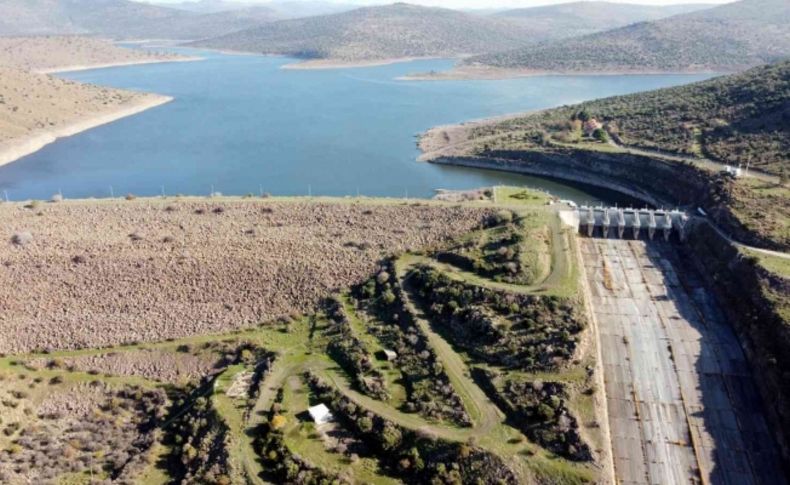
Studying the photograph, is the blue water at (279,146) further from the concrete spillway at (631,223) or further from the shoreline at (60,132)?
the concrete spillway at (631,223)

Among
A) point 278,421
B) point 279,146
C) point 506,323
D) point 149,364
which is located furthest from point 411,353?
point 279,146

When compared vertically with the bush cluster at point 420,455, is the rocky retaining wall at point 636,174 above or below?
above

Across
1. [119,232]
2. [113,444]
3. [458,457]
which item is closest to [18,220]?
[119,232]

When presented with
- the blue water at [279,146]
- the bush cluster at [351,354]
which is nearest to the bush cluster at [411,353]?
the bush cluster at [351,354]

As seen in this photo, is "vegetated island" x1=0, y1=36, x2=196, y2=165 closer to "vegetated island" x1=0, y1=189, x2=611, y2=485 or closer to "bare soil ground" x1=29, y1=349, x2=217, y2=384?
"vegetated island" x1=0, y1=189, x2=611, y2=485

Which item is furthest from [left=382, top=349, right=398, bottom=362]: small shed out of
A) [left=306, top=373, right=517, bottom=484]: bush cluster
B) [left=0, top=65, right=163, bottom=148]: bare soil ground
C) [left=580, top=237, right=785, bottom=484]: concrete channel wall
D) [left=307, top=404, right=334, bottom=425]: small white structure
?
[left=0, top=65, right=163, bottom=148]: bare soil ground

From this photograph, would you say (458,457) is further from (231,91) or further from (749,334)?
(231,91)
